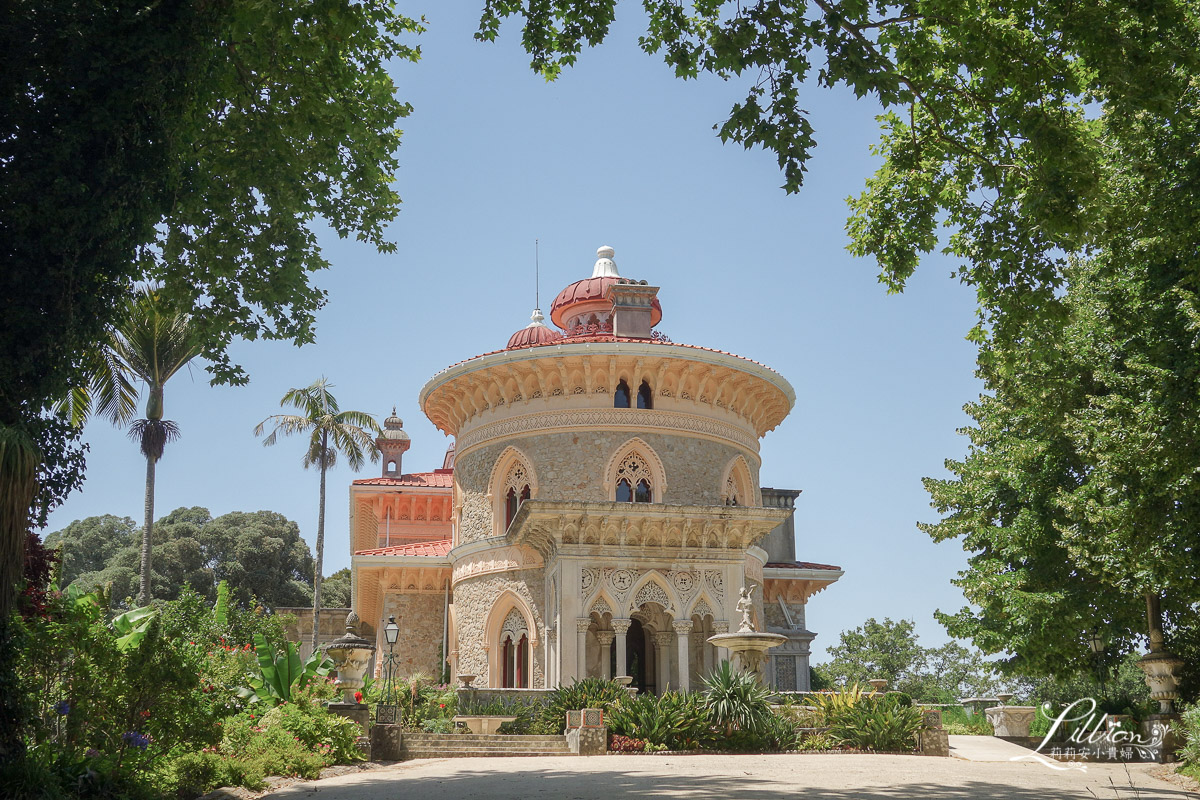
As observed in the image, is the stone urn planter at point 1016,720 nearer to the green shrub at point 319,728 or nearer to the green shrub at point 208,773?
the green shrub at point 319,728

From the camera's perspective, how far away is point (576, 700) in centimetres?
1905

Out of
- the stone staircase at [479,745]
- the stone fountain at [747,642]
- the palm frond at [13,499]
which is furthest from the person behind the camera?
the stone fountain at [747,642]

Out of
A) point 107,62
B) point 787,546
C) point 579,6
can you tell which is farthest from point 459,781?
point 787,546

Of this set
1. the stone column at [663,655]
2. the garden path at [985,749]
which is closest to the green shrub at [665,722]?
the garden path at [985,749]

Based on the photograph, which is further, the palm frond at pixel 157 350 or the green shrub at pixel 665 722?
the palm frond at pixel 157 350

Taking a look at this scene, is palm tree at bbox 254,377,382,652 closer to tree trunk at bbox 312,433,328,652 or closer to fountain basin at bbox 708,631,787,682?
tree trunk at bbox 312,433,328,652

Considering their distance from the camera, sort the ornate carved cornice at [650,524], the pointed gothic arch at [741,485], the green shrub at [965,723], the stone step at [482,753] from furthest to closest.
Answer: the pointed gothic arch at [741,485] → the green shrub at [965,723] → the ornate carved cornice at [650,524] → the stone step at [482,753]

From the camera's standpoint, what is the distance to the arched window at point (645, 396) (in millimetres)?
27009

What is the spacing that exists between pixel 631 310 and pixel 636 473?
4.74 metres

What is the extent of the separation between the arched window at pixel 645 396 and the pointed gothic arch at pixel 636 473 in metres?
1.10

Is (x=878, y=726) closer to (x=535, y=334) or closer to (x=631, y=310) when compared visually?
(x=631, y=310)

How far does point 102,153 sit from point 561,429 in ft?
57.5

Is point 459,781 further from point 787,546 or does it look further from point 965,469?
point 787,546

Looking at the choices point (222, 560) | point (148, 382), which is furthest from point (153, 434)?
point (222, 560)
